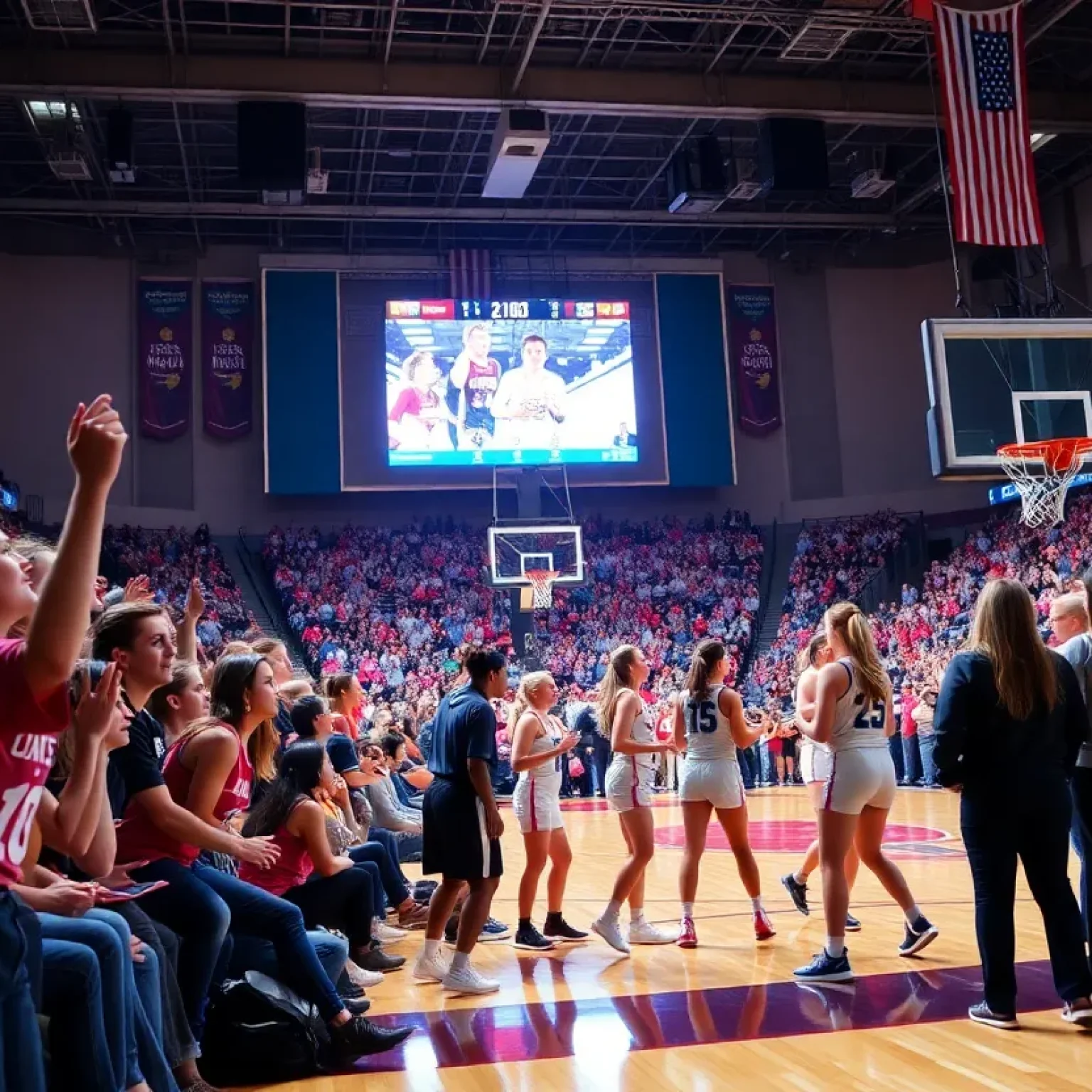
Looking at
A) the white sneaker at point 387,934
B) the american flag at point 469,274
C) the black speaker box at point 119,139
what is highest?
the american flag at point 469,274

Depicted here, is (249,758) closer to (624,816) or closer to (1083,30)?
(624,816)

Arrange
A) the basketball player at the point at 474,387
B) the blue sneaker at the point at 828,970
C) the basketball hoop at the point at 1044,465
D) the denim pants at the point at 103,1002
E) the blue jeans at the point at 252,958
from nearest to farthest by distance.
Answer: the denim pants at the point at 103,1002, the blue jeans at the point at 252,958, the blue sneaker at the point at 828,970, the basketball hoop at the point at 1044,465, the basketball player at the point at 474,387

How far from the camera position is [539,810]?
6945mm

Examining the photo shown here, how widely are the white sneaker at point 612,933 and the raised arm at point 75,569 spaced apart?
4.85 metres

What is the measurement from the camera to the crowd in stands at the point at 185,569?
20.8 metres

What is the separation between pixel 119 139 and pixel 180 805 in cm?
Answer: 1401

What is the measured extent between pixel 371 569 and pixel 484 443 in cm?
404

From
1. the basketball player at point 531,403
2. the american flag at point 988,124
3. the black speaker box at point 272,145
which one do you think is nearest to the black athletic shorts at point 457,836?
the american flag at point 988,124

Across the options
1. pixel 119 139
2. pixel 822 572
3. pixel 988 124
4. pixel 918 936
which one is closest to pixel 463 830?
pixel 918 936

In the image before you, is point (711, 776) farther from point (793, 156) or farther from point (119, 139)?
point (119, 139)

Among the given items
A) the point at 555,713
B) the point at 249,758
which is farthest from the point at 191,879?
the point at 555,713

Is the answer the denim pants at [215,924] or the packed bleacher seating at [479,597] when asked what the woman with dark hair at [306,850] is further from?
the packed bleacher seating at [479,597]

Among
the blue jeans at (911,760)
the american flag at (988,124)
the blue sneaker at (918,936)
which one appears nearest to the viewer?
the blue sneaker at (918,936)

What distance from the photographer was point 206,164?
2123cm
